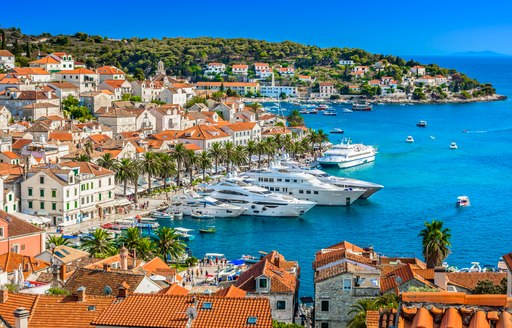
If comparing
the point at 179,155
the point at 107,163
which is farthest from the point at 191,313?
the point at 179,155

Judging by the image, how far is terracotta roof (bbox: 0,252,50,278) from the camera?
32.2 metres

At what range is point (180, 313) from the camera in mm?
17109

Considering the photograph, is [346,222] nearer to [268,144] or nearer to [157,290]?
[268,144]

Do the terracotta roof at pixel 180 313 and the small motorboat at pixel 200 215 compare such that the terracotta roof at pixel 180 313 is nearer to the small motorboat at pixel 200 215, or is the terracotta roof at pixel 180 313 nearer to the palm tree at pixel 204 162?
the small motorboat at pixel 200 215

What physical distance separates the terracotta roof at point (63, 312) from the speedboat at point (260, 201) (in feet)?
155

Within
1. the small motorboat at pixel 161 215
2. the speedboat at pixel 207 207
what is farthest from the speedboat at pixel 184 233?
the speedboat at pixel 207 207

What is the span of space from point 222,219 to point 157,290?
37.2 meters

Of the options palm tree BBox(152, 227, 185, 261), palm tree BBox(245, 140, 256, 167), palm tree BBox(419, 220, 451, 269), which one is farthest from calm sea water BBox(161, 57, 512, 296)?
palm tree BBox(245, 140, 256, 167)

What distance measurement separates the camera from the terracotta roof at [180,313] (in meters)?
16.7

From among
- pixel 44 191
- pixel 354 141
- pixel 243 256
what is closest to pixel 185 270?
pixel 243 256

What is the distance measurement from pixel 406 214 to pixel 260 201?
11860 mm

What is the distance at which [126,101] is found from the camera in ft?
360

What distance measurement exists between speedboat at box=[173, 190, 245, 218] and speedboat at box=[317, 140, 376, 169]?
30.4 meters

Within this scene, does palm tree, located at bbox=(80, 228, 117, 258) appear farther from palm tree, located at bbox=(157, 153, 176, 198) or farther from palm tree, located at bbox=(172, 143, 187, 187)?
palm tree, located at bbox=(172, 143, 187, 187)
